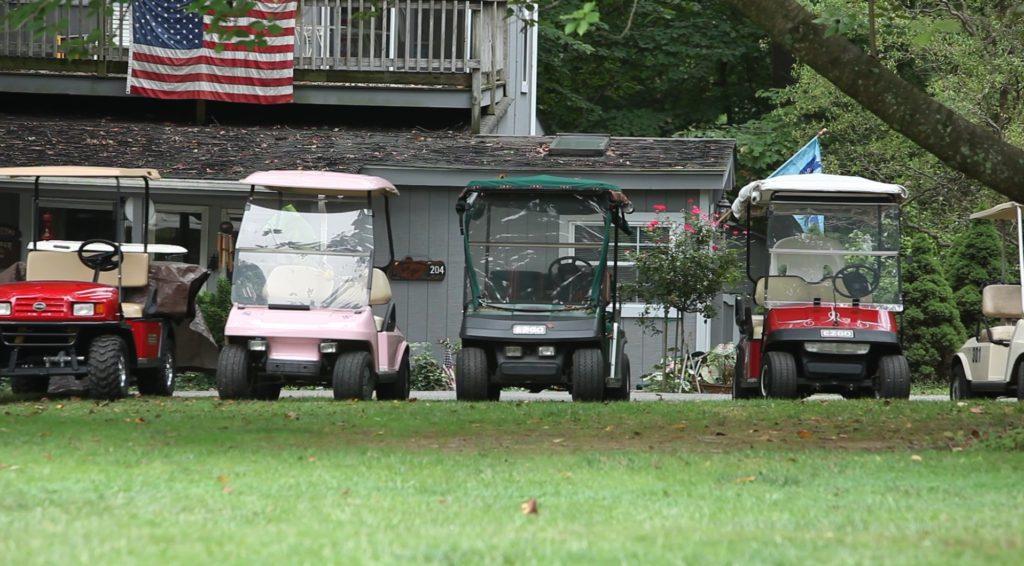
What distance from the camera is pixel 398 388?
15.8 m

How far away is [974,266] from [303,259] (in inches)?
451

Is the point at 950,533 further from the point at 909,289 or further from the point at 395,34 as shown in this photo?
the point at 395,34

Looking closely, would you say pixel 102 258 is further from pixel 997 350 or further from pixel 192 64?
pixel 997 350

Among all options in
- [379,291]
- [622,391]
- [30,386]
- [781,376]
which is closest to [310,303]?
[379,291]

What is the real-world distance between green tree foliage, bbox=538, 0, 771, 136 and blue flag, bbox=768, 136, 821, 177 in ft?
37.7

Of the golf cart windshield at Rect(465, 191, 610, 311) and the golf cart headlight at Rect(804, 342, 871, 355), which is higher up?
the golf cart windshield at Rect(465, 191, 610, 311)

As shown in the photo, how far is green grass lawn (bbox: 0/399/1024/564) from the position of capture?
18.9ft

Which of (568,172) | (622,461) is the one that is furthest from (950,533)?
(568,172)

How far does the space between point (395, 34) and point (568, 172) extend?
14.5 feet

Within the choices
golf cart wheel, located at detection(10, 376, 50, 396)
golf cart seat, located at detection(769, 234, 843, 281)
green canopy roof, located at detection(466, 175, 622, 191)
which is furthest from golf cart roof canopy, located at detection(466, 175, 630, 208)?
golf cart wheel, located at detection(10, 376, 50, 396)

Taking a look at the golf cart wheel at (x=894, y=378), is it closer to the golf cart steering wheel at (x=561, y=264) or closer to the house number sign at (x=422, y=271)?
the golf cart steering wheel at (x=561, y=264)

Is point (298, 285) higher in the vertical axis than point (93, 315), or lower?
higher

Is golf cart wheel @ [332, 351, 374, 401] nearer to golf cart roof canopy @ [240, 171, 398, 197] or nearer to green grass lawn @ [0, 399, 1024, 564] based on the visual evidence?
green grass lawn @ [0, 399, 1024, 564]

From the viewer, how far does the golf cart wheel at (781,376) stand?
15.0 metres
